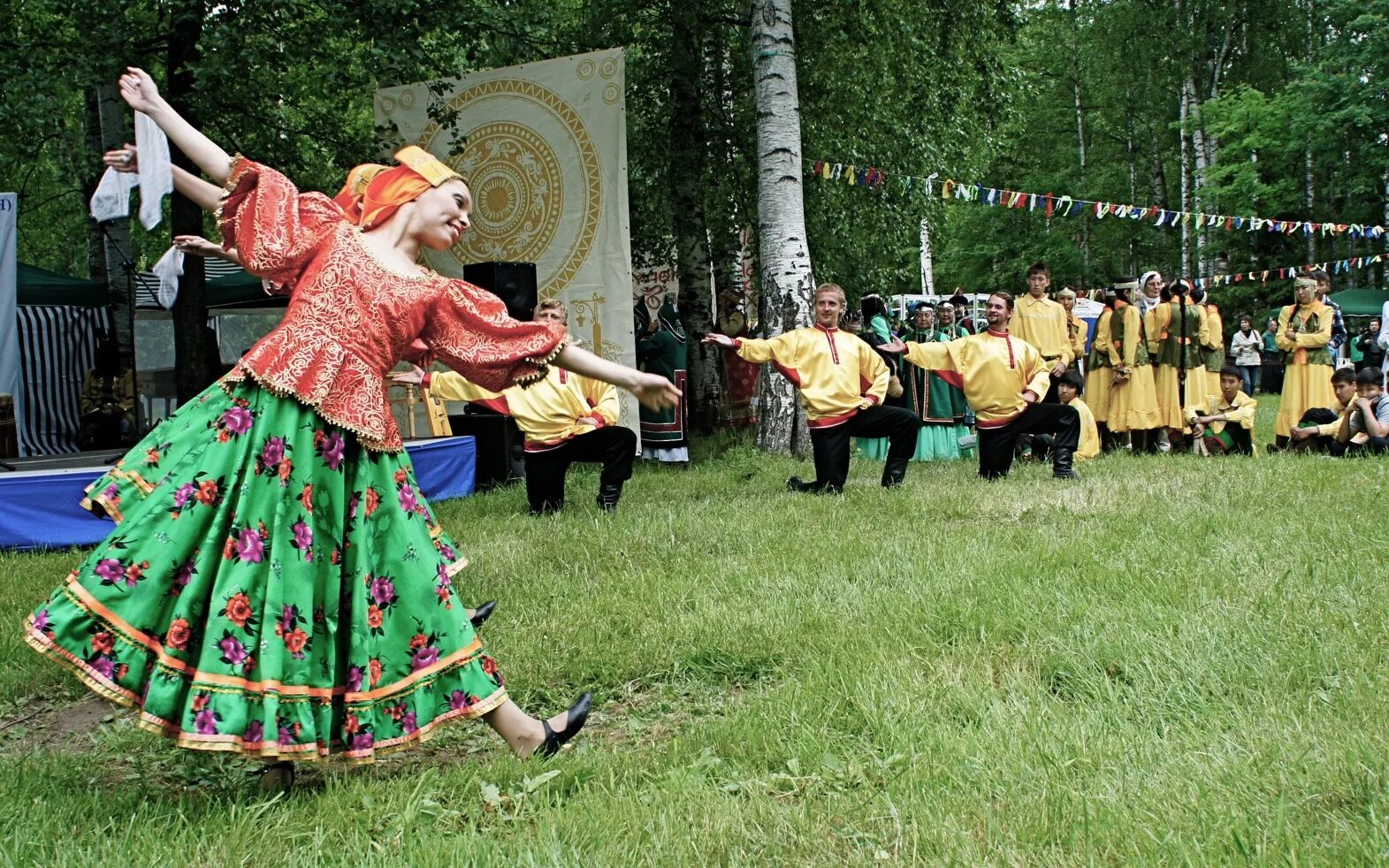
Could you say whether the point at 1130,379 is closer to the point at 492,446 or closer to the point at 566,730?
the point at 492,446

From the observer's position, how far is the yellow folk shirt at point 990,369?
31.2 feet

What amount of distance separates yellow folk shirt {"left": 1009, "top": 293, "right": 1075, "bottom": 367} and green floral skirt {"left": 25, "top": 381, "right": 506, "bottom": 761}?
9832mm

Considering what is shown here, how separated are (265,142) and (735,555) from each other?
Result: 28.8ft

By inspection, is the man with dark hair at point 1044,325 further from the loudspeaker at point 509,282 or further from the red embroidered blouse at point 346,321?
the red embroidered blouse at point 346,321

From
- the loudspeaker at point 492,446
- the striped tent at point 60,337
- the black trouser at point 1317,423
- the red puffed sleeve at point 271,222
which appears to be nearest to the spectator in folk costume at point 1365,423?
the black trouser at point 1317,423

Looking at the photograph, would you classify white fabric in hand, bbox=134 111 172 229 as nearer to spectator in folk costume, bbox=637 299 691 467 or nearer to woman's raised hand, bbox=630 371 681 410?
woman's raised hand, bbox=630 371 681 410

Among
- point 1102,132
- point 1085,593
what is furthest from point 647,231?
point 1102,132

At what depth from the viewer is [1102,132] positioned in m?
34.4

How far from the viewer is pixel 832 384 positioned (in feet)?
29.4

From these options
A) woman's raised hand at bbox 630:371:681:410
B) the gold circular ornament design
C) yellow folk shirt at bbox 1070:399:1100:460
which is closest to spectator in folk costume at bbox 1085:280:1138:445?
yellow folk shirt at bbox 1070:399:1100:460

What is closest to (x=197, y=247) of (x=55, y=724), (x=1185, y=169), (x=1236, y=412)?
(x=55, y=724)

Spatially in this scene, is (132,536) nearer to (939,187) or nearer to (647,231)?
(647,231)

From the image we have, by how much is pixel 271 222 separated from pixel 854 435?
6.16 metres

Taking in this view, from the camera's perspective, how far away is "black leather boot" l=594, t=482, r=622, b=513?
8578mm
